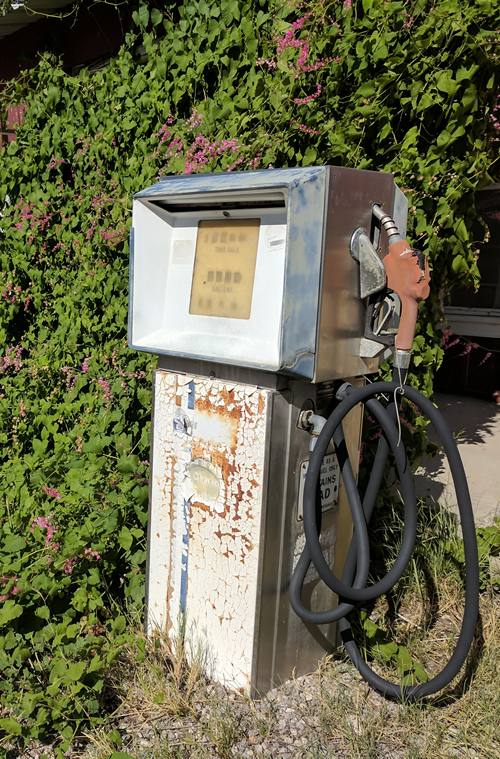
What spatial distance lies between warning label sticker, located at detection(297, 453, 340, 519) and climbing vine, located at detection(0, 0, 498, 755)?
30.6 inches

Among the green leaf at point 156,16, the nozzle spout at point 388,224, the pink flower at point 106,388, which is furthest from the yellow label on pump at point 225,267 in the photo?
the green leaf at point 156,16

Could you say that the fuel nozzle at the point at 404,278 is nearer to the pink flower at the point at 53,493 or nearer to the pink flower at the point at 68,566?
the pink flower at the point at 68,566

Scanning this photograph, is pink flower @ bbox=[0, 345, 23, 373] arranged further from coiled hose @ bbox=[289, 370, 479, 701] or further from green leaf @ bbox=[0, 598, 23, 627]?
coiled hose @ bbox=[289, 370, 479, 701]

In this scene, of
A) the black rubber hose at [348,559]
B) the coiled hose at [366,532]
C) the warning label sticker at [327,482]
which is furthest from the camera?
the warning label sticker at [327,482]

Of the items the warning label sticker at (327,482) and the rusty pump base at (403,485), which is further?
the warning label sticker at (327,482)

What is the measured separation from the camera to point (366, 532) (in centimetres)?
199

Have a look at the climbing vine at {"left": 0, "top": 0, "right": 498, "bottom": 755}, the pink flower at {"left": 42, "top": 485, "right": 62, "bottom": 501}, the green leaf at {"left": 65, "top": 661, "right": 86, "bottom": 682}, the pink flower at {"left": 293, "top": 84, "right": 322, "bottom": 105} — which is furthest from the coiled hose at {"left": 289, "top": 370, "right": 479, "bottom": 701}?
the pink flower at {"left": 293, "top": 84, "right": 322, "bottom": 105}

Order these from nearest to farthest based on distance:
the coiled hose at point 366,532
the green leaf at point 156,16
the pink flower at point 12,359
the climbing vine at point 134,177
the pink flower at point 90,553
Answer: the coiled hose at point 366,532 < the climbing vine at point 134,177 < the pink flower at point 90,553 < the green leaf at point 156,16 < the pink flower at point 12,359

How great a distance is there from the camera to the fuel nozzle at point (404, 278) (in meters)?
1.93

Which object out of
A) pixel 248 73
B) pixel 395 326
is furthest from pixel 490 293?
pixel 395 326

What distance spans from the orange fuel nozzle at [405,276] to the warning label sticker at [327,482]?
0.44 meters

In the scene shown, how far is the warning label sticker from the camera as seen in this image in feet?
7.02

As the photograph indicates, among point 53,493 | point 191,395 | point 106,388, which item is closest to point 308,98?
point 191,395

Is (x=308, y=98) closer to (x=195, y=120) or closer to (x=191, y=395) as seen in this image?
(x=195, y=120)
